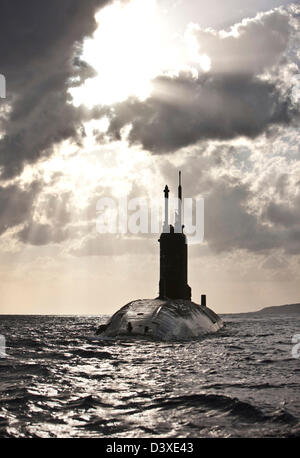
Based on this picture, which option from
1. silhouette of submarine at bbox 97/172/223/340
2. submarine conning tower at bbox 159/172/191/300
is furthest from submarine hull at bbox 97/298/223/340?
submarine conning tower at bbox 159/172/191/300

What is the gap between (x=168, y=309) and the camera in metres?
32.4

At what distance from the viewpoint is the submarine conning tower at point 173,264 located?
41625mm

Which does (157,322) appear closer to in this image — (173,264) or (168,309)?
(168,309)

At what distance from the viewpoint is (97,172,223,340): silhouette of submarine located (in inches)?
1134

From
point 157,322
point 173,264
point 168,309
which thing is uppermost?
A: point 173,264

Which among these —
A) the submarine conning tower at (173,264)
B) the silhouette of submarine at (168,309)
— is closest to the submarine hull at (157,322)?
the silhouette of submarine at (168,309)

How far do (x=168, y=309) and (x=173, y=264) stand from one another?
966 cm

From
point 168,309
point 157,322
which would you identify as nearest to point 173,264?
point 168,309

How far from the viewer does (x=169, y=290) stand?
1655 inches

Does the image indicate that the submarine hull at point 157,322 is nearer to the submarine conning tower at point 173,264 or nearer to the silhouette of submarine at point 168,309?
the silhouette of submarine at point 168,309
